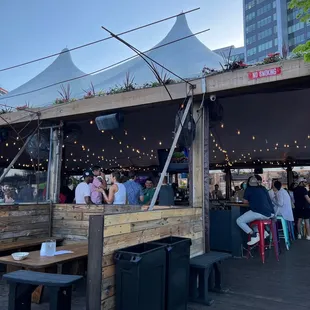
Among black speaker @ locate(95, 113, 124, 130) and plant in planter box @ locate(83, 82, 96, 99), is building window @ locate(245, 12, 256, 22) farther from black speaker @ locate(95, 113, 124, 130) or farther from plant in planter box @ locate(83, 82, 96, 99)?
black speaker @ locate(95, 113, 124, 130)

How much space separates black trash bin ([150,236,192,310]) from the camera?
2.94 metres

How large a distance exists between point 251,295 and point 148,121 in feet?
16.2

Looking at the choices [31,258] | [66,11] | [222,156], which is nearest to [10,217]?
[31,258]

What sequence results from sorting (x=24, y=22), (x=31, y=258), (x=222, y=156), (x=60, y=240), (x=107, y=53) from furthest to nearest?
(x=222, y=156) → (x=24, y=22) → (x=107, y=53) → (x=60, y=240) → (x=31, y=258)

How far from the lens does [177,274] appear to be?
3.07m

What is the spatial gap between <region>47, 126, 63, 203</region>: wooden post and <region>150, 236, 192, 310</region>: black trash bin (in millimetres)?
3305

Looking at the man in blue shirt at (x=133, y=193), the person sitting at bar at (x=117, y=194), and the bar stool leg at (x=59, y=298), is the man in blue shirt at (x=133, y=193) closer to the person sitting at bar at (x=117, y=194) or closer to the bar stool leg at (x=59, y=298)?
the person sitting at bar at (x=117, y=194)

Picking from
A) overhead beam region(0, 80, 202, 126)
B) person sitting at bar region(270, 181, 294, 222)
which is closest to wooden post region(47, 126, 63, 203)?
overhead beam region(0, 80, 202, 126)

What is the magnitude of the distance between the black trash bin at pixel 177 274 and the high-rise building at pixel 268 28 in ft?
205

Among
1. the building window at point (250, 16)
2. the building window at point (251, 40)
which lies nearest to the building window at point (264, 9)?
the building window at point (250, 16)

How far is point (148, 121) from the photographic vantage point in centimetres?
775

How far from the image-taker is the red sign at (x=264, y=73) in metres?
4.11

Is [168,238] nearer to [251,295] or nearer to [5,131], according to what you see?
[251,295]

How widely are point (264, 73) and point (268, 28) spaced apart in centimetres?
7625
